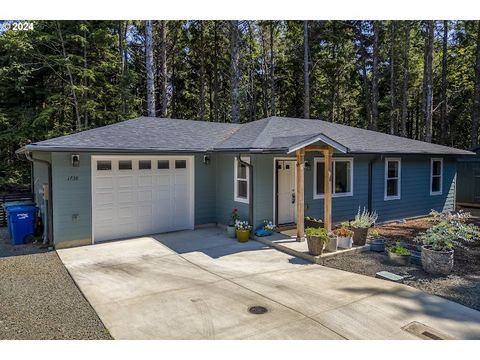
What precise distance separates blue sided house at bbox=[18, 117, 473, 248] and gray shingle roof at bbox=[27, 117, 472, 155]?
4cm

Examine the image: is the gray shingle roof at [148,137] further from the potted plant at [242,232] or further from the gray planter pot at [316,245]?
the gray planter pot at [316,245]

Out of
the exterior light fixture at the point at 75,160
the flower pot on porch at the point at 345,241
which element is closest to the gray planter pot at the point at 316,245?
the flower pot on porch at the point at 345,241

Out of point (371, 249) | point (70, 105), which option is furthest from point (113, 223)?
point (70, 105)

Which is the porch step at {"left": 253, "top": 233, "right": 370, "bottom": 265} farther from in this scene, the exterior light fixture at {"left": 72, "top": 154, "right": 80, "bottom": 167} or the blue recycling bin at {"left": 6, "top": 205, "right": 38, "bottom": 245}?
the blue recycling bin at {"left": 6, "top": 205, "right": 38, "bottom": 245}

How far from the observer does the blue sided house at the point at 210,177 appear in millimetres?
8461

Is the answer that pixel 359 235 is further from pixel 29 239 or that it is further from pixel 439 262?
pixel 29 239

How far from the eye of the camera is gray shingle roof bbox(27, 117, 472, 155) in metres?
8.50

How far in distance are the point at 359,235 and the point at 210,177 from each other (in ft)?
15.8

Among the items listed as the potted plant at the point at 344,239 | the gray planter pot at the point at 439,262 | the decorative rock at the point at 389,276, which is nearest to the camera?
the decorative rock at the point at 389,276

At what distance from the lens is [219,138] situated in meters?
11.5

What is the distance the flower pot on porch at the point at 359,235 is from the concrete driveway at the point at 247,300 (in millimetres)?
1839

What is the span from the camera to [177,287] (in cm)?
584

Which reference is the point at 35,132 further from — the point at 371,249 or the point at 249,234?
the point at 371,249

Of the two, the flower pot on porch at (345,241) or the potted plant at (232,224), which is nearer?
the flower pot on porch at (345,241)
